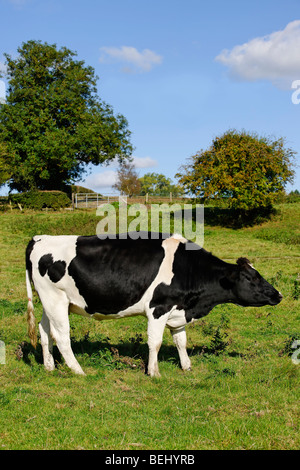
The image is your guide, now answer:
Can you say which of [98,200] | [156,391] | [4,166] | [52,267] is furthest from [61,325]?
[98,200]

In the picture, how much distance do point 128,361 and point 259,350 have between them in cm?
242

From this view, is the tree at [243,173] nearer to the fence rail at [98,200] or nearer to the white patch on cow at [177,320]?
the fence rail at [98,200]

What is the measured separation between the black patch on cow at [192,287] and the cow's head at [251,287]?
0.16 metres

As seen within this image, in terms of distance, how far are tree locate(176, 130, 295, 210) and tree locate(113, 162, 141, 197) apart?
32866 mm

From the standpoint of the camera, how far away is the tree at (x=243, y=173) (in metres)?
33.0

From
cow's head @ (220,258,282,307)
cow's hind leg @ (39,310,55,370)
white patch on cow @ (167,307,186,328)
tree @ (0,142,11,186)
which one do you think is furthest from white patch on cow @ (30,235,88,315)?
tree @ (0,142,11,186)

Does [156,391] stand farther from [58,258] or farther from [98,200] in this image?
[98,200]

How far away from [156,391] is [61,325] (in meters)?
1.91

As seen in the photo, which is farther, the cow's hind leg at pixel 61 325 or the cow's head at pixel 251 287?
the cow's head at pixel 251 287

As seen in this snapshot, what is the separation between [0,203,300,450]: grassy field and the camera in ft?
15.3

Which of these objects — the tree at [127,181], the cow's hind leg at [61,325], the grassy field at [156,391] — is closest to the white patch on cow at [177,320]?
the grassy field at [156,391]

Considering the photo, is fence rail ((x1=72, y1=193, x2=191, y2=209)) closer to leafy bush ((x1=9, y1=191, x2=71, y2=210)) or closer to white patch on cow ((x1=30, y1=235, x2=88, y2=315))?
leafy bush ((x1=9, y1=191, x2=71, y2=210))

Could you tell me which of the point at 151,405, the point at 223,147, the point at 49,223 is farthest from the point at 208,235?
the point at 151,405

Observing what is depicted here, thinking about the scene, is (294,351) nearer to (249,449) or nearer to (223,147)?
(249,449)
